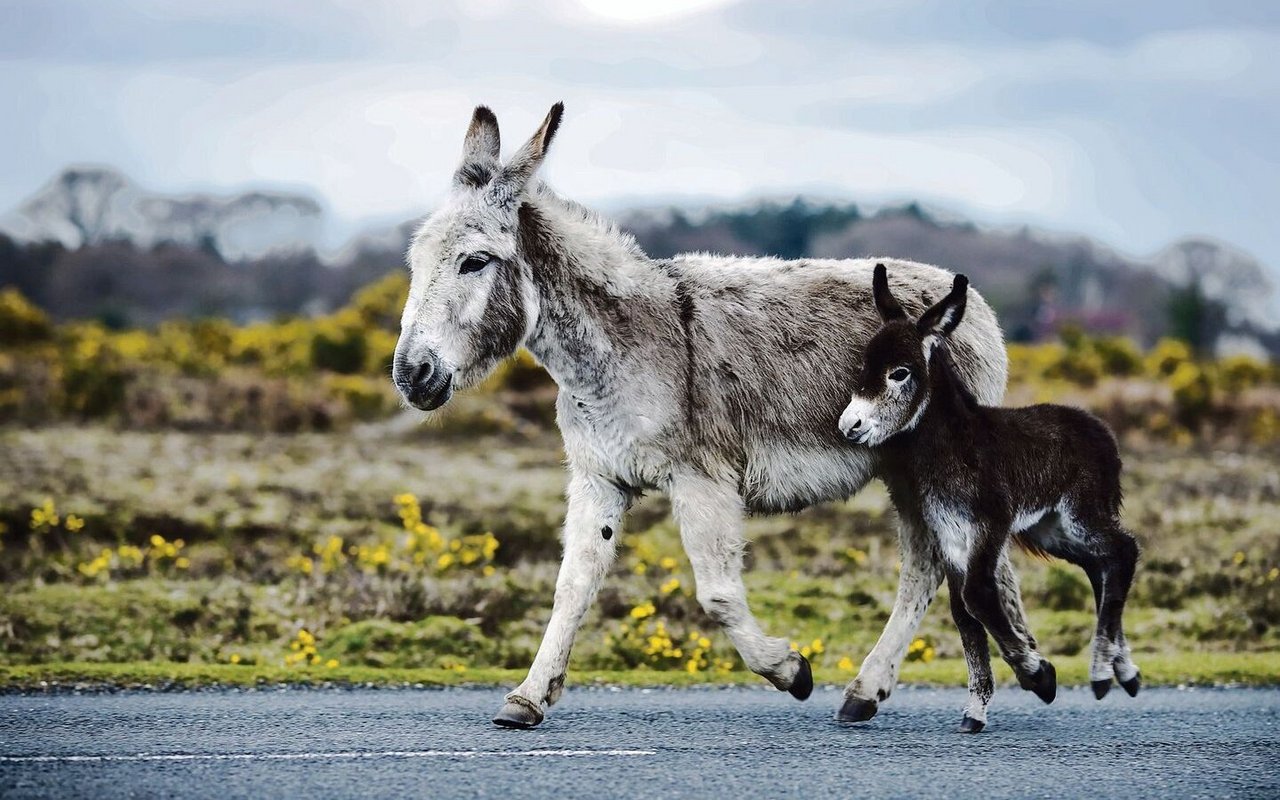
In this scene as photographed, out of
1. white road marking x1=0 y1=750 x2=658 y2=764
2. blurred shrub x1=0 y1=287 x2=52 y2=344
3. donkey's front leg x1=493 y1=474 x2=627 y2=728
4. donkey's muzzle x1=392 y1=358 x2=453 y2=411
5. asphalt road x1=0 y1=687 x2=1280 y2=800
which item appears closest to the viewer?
asphalt road x1=0 y1=687 x2=1280 y2=800

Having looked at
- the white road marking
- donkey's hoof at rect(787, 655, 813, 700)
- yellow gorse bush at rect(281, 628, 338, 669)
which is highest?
donkey's hoof at rect(787, 655, 813, 700)

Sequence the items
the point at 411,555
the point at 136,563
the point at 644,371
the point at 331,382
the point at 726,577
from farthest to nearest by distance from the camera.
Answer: the point at 331,382
the point at 411,555
the point at 136,563
the point at 644,371
the point at 726,577

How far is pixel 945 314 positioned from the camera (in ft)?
27.0

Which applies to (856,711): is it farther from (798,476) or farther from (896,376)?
(896,376)

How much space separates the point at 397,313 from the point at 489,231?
30.9 metres

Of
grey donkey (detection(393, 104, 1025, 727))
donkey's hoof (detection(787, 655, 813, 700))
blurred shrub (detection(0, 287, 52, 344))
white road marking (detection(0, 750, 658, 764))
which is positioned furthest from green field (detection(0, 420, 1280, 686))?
blurred shrub (detection(0, 287, 52, 344))

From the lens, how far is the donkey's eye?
7855mm

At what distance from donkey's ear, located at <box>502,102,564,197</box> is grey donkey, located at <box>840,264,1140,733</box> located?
190cm

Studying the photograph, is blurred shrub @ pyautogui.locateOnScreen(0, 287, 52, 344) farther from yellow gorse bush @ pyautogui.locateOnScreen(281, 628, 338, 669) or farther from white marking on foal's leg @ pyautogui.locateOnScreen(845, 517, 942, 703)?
white marking on foal's leg @ pyautogui.locateOnScreen(845, 517, 942, 703)

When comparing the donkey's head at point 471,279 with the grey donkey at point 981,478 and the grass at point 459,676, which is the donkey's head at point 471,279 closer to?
the grey donkey at point 981,478

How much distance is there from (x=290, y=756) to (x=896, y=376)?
3.55m

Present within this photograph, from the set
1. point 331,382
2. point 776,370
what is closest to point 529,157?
point 776,370

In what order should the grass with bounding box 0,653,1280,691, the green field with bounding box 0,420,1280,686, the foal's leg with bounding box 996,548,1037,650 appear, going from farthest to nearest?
the green field with bounding box 0,420,1280,686 < the grass with bounding box 0,653,1280,691 < the foal's leg with bounding box 996,548,1037,650

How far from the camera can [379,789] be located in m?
→ 6.22
